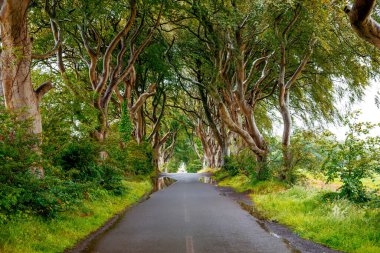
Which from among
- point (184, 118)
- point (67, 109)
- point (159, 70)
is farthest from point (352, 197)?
point (184, 118)

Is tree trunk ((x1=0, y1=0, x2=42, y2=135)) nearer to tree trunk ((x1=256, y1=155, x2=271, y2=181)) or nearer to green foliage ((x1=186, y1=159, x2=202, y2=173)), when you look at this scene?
tree trunk ((x1=256, y1=155, x2=271, y2=181))

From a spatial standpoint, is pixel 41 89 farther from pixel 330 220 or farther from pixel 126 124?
pixel 126 124

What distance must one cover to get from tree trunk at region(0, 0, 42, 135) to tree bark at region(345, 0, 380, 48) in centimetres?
849

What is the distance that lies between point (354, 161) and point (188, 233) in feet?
20.2

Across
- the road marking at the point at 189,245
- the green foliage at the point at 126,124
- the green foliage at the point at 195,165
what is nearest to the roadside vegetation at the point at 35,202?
the road marking at the point at 189,245

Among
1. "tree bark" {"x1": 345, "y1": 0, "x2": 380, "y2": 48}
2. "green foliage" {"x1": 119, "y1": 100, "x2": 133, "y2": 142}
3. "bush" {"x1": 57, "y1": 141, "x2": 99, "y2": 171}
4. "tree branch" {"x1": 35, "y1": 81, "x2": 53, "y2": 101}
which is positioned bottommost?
"bush" {"x1": 57, "y1": 141, "x2": 99, "y2": 171}

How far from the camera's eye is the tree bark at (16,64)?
34.7 ft

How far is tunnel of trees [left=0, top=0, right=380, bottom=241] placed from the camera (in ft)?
30.4

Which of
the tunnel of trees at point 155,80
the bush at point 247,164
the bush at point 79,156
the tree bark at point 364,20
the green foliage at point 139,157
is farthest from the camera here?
the green foliage at point 139,157

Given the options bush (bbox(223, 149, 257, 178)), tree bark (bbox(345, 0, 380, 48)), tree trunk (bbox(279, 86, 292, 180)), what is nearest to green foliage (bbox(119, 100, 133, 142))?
bush (bbox(223, 149, 257, 178))

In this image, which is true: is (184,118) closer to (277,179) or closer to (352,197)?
(277,179)

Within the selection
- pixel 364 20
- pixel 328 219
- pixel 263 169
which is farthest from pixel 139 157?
pixel 364 20

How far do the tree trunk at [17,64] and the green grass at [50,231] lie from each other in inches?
114

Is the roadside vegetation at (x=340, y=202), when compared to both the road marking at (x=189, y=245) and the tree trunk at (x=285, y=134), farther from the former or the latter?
the road marking at (x=189, y=245)
